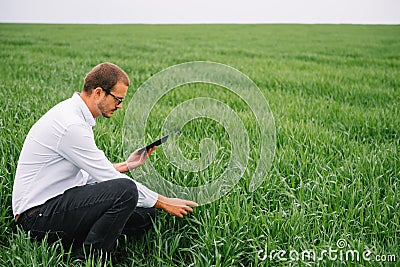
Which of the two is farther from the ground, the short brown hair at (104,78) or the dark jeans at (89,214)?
the short brown hair at (104,78)

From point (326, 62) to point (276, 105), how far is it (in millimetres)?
5981

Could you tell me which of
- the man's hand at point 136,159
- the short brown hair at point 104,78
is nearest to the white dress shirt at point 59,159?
the short brown hair at point 104,78

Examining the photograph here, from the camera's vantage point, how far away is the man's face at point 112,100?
2660 millimetres

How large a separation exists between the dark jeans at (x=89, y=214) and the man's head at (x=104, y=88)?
49 cm

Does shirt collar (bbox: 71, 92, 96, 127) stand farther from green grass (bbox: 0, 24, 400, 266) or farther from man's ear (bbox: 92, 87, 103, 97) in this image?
green grass (bbox: 0, 24, 400, 266)

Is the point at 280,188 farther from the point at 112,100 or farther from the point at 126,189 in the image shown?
the point at 112,100

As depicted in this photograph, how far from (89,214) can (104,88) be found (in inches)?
30.4

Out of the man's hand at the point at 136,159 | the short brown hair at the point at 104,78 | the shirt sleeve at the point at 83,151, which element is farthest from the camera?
the man's hand at the point at 136,159

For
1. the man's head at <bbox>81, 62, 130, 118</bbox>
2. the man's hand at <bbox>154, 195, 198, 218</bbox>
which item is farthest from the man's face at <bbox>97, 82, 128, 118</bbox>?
the man's hand at <bbox>154, 195, 198, 218</bbox>

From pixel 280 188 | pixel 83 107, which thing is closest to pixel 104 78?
pixel 83 107

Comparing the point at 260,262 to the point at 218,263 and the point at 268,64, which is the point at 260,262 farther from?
the point at 268,64

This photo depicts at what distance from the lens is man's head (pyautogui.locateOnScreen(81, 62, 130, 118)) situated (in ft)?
8.57

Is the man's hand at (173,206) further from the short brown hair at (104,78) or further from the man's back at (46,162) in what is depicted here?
the short brown hair at (104,78)

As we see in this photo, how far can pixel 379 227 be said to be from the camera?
9.46ft
